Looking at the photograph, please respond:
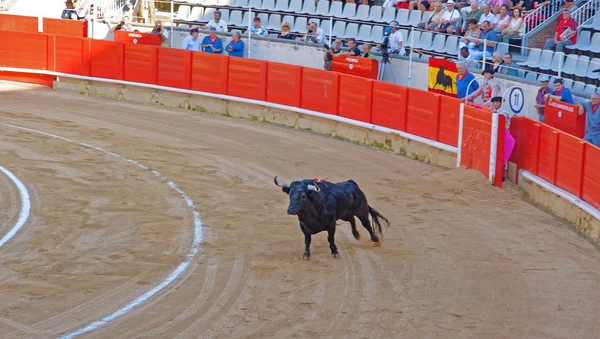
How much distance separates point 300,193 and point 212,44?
44.3ft

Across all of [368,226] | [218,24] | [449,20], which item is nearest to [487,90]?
[449,20]

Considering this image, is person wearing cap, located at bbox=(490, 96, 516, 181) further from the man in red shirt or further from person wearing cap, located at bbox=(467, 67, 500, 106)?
the man in red shirt

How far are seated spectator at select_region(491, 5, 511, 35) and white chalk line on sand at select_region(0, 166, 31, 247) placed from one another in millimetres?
10325

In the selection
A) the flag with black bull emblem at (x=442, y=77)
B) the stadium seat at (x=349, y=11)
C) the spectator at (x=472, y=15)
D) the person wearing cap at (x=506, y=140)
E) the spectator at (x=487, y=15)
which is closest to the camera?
the person wearing cap at (x=506, y=140)

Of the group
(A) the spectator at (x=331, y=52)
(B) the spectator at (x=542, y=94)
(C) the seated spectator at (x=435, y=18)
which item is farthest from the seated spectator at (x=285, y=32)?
(B) the spectator at (x=542, y=94)

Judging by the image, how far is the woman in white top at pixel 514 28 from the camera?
2028cm

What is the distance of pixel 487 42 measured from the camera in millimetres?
19438

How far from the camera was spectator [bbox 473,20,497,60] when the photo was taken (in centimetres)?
1955

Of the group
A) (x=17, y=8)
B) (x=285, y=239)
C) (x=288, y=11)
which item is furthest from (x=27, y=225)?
(x=17, y=8)

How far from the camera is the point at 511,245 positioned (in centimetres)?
1262

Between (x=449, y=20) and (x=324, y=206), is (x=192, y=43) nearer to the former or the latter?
(x=449, y=20)

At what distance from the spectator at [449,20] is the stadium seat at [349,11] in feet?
11.5

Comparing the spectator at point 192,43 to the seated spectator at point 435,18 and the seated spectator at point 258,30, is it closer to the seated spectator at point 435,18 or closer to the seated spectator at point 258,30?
the seated spectator at point 258,30

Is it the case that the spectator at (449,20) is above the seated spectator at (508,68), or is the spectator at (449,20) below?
above
